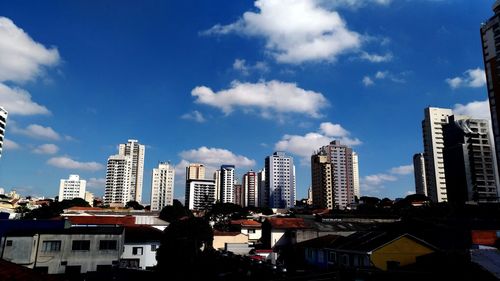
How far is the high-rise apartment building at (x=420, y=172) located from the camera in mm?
189750

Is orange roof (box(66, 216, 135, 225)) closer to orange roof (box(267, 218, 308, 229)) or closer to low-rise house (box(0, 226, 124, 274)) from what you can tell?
low-rise house (box(0, 226, 124, 274))

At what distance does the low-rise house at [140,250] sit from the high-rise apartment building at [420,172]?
16652cm

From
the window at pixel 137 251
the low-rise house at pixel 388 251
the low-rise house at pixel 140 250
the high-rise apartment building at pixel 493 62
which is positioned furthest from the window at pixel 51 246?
the high-rise apartment building at pixel 493 62

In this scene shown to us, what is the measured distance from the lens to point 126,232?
53.8 metres

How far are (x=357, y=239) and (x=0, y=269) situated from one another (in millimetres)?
36640

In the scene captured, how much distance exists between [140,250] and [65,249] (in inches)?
409

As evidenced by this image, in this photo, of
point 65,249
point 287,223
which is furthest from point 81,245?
point 287,223

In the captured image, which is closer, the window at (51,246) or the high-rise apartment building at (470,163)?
the window at (51,246)

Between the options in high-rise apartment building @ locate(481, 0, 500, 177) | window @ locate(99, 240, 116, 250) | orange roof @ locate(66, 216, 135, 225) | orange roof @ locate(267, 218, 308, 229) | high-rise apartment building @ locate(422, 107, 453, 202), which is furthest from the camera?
high-rise apartment building @ locate(422, 107, 453, 202)

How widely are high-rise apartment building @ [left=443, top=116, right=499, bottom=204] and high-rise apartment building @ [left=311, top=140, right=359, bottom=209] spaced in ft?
179

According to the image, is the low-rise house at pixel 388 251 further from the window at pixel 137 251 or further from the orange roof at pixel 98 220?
the orange roof at pixel 98 220

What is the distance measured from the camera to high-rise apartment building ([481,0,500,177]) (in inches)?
3959

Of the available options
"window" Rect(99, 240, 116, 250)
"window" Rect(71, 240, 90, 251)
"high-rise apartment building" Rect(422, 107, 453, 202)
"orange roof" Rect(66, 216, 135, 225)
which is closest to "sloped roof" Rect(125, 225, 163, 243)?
"window" Rect(99, 240, 116, 250)

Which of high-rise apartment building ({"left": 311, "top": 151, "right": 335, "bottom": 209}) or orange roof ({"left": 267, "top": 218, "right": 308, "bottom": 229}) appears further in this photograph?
high-rise apartment building ({"left": 311, "top": 151, "right": 335, "bottom": 209})
